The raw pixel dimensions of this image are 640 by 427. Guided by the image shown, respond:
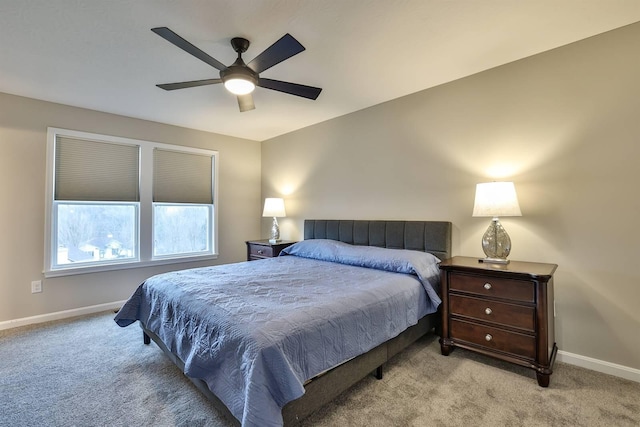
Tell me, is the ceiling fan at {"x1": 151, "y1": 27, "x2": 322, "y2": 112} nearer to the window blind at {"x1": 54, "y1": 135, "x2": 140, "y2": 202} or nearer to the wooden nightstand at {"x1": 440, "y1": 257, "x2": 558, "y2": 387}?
the wooden nightstand at {"x1": 440, "y1": 257, "x2": 558, "y2": 387}

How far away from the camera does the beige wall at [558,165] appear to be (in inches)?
82.8

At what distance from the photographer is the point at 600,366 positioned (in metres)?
A: 2.17

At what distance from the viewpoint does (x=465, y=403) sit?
181 cm

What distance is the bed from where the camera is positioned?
4.40ft

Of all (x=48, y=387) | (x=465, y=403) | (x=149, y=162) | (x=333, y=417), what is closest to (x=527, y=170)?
(x=465, y=403)

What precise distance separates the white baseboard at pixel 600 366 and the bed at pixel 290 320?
97cm

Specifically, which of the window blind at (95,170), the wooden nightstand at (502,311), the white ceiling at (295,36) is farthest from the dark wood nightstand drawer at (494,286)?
the window blind at (95,170)

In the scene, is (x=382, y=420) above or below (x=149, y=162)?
below

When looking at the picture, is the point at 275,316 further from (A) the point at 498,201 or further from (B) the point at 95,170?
(B) the point at 95,170

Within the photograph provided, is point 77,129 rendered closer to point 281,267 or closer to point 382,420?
point 281,267

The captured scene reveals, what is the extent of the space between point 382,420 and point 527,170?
227 cm

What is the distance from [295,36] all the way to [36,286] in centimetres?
381

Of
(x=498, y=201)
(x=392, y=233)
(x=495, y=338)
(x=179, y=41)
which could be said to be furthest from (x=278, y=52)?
(x=495, y=338)

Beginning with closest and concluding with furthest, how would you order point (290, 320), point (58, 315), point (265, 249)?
point (290, 320), point (58, 315), point (265, 249)
